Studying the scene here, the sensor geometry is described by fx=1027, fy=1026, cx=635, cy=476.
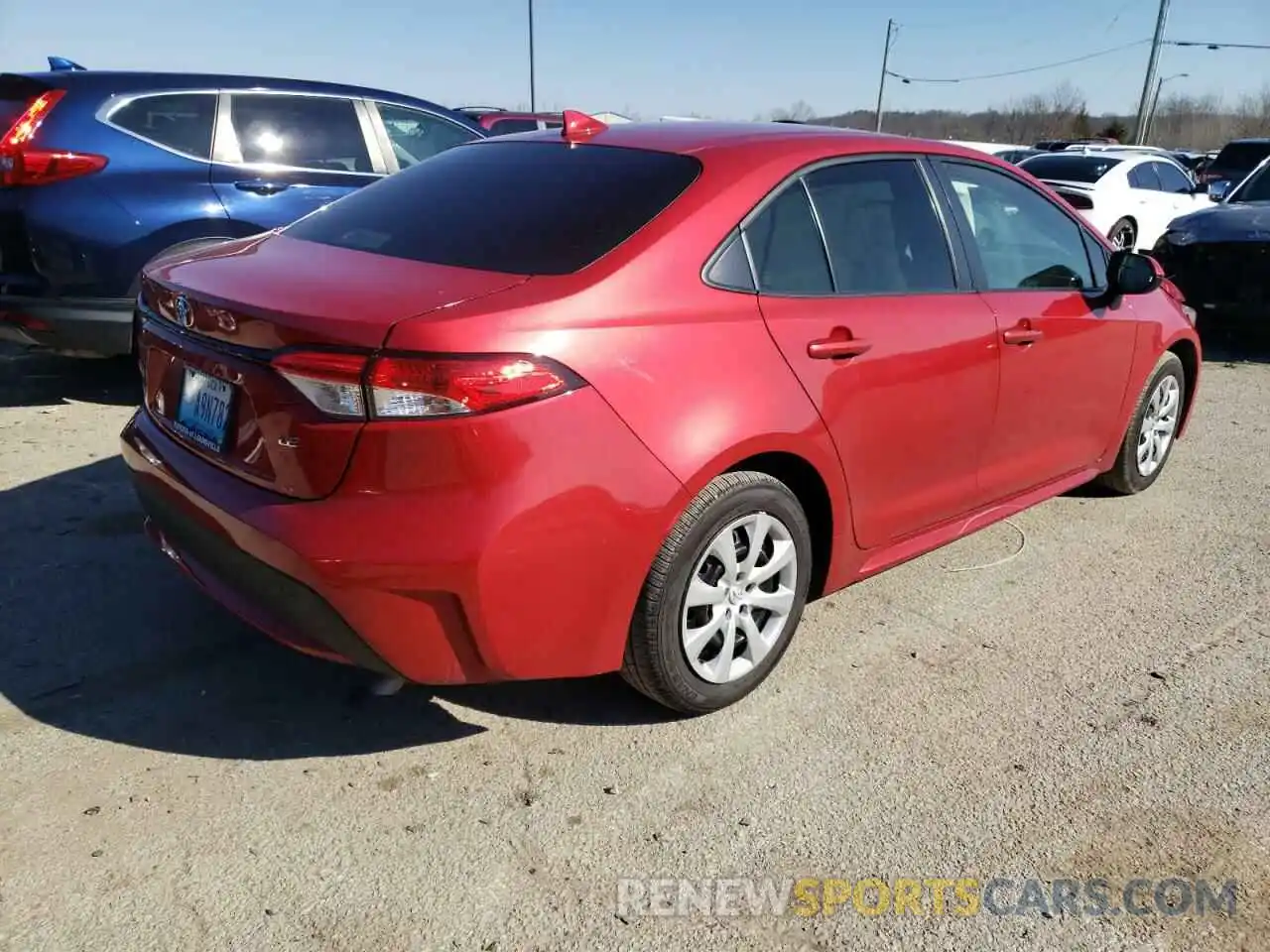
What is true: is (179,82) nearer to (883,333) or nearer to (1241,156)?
(883,333)

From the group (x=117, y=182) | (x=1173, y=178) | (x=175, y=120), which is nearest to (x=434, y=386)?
(x=117, y=182)

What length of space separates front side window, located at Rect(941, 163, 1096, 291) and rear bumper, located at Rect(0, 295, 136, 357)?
4093 mm

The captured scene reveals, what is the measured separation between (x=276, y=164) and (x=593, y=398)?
438 centimetres

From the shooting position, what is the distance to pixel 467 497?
2.27m

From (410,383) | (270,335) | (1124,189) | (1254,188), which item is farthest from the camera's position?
(1124,189)

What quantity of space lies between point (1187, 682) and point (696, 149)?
2.28 metres

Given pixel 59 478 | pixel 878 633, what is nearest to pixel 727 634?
pixel 878 633

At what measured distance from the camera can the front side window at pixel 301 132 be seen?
589cm

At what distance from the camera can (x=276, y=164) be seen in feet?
19.5

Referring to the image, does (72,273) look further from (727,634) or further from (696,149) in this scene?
(727,634)

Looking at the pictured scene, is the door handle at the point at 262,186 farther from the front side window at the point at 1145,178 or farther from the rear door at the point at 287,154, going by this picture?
the front side window at the point at 1145,178

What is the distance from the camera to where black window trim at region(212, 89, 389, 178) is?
575 centimetres

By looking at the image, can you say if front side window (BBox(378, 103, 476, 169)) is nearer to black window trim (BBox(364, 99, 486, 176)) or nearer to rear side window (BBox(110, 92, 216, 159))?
black window trim (BBox(364, 99, 486, 176))

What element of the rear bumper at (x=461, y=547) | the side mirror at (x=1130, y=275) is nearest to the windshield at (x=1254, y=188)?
the side mirror at (x=1130, y=275)
